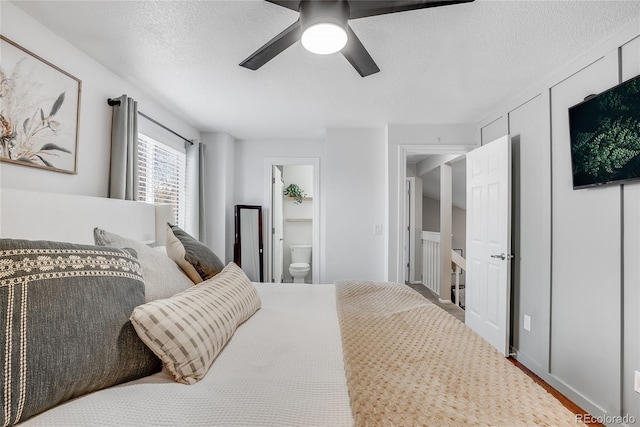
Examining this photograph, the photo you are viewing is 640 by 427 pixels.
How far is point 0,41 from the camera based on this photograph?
4.79 ft

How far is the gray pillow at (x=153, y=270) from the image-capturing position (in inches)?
45.4

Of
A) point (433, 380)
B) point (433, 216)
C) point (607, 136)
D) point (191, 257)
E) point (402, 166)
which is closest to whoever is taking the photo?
point (433, 380)

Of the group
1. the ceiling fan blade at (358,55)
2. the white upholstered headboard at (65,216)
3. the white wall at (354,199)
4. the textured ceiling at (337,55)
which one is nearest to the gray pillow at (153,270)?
the white upholstered headboard at (65,216)

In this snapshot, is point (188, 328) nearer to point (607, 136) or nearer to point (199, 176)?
point (607, 136)

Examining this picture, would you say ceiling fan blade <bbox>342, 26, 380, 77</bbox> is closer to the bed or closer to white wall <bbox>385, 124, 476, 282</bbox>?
the bed

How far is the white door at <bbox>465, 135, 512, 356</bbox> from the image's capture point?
2.63 meters

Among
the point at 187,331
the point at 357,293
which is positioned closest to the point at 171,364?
the point at 187,331

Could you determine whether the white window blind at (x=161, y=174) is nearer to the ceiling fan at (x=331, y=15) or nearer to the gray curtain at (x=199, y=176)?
the gray curtain at (x=199, y=176)

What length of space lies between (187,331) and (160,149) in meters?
2.66

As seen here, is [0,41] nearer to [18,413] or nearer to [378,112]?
[18,413]

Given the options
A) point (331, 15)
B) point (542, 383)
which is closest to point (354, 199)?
point (542, 383)

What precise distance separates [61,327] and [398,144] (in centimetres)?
344

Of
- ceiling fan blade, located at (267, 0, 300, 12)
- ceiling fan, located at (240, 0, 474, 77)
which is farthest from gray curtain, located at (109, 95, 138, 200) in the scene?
ceiling fan blade, located at (267, 0, 300, 12)

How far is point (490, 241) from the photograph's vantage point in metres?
2.88
